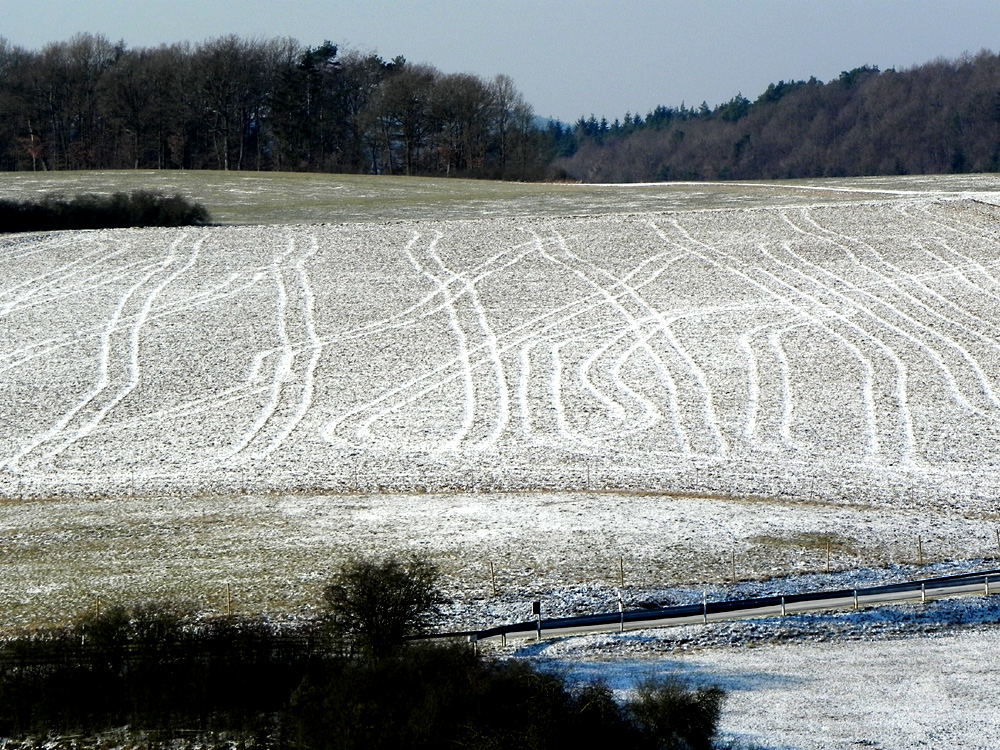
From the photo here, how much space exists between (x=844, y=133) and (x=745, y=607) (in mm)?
142754

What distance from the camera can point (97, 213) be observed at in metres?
59.7

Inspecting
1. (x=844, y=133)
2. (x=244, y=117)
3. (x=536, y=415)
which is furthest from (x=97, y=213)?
(x=844, y=133)

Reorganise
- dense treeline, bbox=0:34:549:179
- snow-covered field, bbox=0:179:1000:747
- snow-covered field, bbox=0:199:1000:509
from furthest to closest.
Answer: dense treeline, bbox=0:34:549:179 → snow-covered field, bbox=0:199:1000:509 → snow-covered field, bbox=0:179:1000:747

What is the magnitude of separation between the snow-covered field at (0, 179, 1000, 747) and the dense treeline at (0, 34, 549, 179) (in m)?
45.9

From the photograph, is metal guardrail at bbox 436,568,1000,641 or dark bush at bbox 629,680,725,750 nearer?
dark bush at bbox 629,680,725,750

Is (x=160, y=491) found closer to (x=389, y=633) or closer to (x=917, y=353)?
(x=389, y=633)

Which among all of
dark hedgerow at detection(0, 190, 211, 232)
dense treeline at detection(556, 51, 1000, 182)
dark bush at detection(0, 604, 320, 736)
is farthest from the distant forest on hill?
dark bush at detection(0, 604, 320, 736)

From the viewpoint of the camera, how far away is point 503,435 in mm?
32844

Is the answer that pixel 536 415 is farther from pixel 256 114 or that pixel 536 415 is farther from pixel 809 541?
pixel 256 114

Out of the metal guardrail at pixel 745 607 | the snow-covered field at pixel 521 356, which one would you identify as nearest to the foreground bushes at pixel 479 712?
the metal guardrail at pixel 745 607

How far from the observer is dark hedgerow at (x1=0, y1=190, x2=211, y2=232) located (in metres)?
59.2

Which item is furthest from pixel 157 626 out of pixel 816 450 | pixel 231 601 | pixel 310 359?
pixel 310 359

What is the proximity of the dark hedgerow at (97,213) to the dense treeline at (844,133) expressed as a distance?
5930 cm

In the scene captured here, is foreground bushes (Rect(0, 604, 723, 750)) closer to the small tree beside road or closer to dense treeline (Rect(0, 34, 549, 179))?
the small tree beside road
